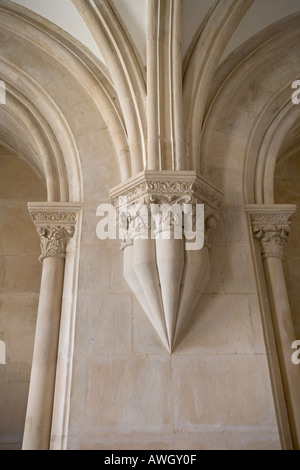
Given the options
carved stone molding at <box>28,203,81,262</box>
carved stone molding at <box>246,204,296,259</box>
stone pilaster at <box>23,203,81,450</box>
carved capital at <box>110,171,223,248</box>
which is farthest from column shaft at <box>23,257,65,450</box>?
carved stone molding at <box>246,204,296,259</box>

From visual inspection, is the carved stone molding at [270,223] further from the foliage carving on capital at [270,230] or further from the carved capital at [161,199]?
the carved capital at [161,199]

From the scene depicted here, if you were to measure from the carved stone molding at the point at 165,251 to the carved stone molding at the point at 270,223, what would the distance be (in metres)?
0.56

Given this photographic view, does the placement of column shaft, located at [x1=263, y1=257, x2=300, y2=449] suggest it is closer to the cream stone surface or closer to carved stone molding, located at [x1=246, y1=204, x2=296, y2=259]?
the cream stone surface

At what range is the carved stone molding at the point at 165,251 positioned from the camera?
343 cm

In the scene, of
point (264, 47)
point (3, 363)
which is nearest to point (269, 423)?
point (3, 363)

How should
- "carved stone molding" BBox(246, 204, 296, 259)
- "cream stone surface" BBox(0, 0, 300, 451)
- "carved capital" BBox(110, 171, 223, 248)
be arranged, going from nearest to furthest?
"cream stone surface" BBox(0, 0, 300, 451) < "carved capital" BBox(110, 171, 223, 248) < "carved stone molding" BBox(246, 204, 296, 259)

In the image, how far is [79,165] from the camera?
4172 millimetres

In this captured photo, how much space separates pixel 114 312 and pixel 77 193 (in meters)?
1.25

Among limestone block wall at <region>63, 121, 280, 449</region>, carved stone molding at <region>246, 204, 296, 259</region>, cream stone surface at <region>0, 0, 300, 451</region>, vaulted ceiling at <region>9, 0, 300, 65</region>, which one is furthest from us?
vaulted ceiling at <region>9, 0, 300, 65</region>

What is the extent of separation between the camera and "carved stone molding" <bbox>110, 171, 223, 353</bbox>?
3434 millimetres

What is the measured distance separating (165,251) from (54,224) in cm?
113

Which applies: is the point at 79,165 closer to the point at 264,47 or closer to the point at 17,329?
the point at 17,329

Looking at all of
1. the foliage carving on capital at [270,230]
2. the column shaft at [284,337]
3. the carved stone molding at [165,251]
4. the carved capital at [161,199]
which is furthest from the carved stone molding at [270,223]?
the carved capital at [161,199]

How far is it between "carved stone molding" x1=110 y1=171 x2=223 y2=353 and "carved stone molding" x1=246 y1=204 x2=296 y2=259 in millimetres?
555
